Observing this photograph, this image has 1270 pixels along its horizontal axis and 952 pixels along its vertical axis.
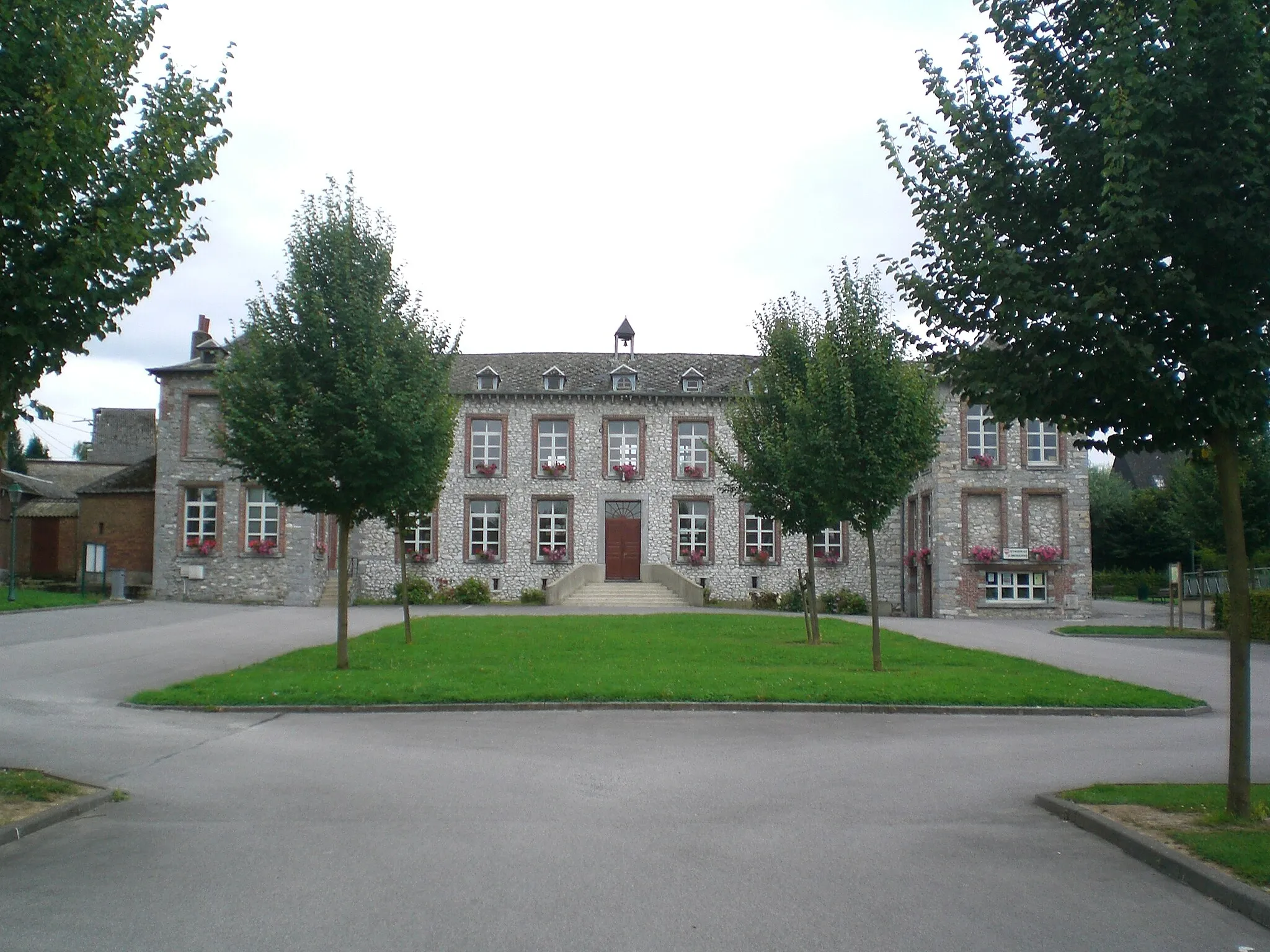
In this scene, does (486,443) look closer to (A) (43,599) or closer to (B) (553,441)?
(B) (553,441)

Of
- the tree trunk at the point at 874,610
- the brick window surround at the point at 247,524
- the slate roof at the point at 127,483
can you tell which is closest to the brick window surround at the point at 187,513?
the brick window surround at the point at 247,524

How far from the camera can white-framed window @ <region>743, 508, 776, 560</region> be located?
45.8m

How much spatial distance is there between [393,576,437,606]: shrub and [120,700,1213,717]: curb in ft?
94.7

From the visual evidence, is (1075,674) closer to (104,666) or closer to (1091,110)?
(1091,110)

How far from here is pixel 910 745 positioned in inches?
468

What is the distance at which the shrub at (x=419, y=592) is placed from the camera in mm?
43500

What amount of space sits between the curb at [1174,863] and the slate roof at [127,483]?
4042 centimetres

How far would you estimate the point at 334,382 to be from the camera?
58.2 ft

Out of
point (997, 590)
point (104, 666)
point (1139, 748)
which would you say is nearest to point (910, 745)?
point (1139, 748)

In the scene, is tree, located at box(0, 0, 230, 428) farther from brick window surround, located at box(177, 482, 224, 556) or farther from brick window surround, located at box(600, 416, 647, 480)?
brick window surround, located at box(600, 416, 647, 480)

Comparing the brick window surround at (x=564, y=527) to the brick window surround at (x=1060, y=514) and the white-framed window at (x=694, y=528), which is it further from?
the brick window surround at (x=1060, y=514)

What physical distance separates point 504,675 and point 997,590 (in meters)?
27.2

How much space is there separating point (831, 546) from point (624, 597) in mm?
8843

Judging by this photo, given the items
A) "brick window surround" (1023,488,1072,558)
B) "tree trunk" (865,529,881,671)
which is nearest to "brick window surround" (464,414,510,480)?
"brick window surround" (1023,488,1072,558)
